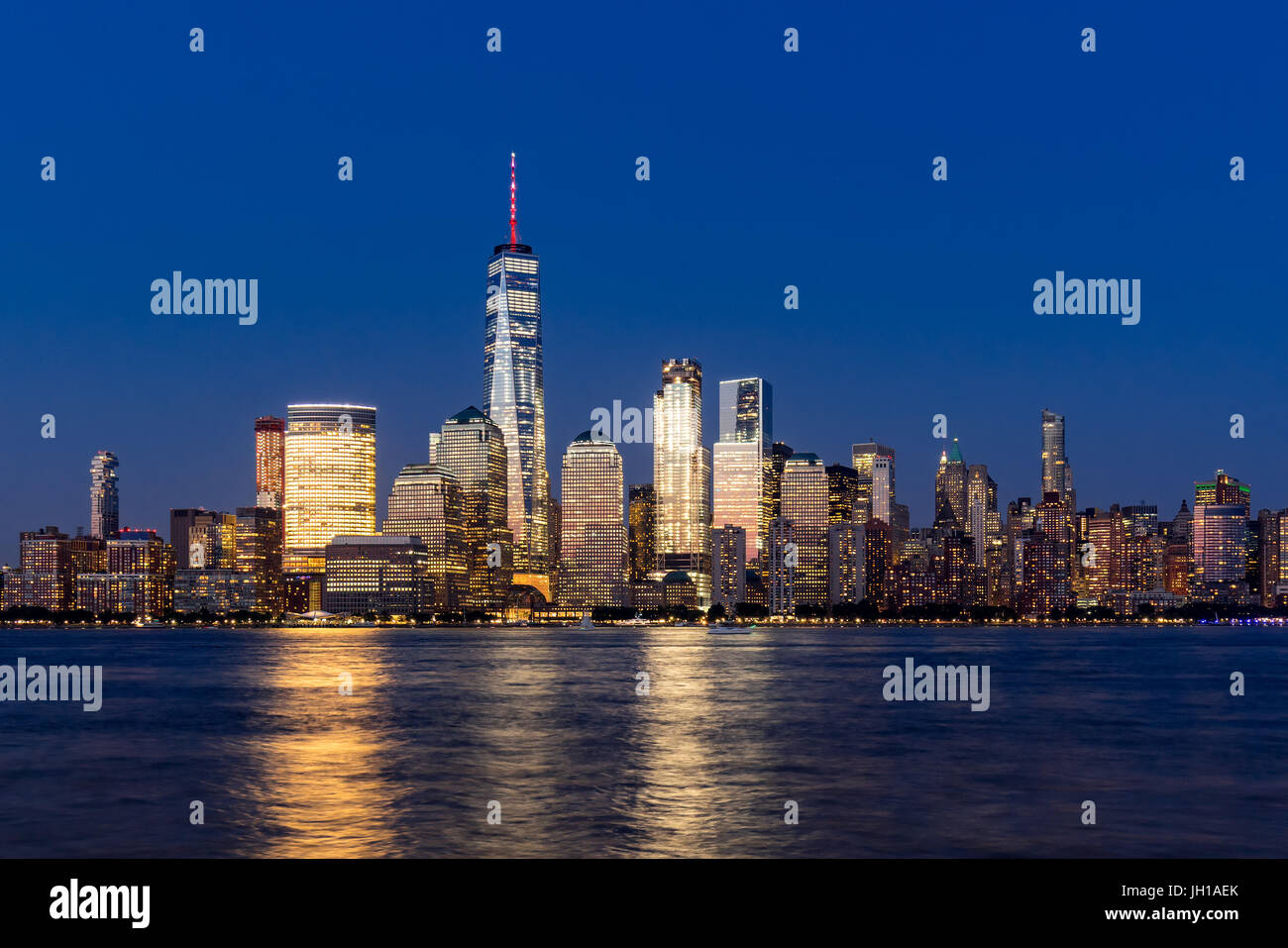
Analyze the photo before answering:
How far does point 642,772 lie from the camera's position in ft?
144

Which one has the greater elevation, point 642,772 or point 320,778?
point 320,778

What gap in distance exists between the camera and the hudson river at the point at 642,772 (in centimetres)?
3066

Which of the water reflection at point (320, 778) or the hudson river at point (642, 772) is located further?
the hudson river at point (642, 772)

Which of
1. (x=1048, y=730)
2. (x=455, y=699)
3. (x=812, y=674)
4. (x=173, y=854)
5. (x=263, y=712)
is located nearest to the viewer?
(x=173, y=854)

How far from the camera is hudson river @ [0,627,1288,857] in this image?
30656 mm

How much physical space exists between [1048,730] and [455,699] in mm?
38912

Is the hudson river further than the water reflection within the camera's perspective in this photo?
Yes

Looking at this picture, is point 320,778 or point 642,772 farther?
point 642,772

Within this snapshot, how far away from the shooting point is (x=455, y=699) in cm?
7981
